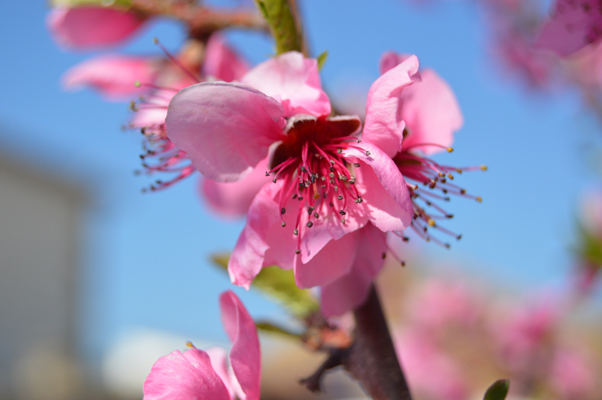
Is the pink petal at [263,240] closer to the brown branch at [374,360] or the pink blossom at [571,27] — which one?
the brown branch at [374,360]

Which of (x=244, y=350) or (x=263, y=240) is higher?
(x=263, y=240)

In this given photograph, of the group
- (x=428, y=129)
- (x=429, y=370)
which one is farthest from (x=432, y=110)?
(x=429, y=370)

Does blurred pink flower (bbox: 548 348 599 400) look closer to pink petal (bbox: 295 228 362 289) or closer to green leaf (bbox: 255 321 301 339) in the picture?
green leaf (bbox: 255 321 301 339)

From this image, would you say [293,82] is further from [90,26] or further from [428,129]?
[90,26]

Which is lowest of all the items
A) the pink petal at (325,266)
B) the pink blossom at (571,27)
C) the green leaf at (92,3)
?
the pink petal at (325,266)

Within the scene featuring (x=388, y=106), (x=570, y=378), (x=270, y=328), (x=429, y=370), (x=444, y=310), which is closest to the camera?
(x=388, y=106)

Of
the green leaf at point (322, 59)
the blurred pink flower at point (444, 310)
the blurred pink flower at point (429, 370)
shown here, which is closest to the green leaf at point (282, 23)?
the green leaf at point (322, 59)

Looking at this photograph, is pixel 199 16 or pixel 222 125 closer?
pixel 222 125

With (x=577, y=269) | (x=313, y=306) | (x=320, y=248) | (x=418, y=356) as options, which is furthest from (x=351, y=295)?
(x=418, y=356)
